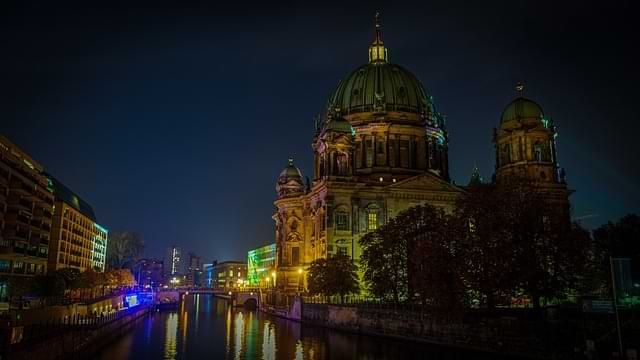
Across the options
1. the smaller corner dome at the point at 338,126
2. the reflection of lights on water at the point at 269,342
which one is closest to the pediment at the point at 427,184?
the smaller corner dome at the point at 338,126

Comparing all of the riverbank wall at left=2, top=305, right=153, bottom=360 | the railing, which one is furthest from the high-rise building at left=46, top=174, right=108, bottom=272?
the railing

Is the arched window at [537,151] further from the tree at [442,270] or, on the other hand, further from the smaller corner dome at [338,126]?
the tree at [442,270]

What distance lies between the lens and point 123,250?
17250cm

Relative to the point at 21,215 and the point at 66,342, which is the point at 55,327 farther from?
the point at 21,215

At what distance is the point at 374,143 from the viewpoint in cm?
11144

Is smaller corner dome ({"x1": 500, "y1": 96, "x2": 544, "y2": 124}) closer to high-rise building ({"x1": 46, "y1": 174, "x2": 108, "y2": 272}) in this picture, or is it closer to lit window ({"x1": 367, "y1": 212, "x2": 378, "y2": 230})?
lit window ({"x1": 367, "y1": 212, "x2": 378, "y2": 230})

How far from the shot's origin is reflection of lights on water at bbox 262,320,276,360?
182ft

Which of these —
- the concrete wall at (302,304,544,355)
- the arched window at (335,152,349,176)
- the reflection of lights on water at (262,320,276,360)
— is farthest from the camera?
the arched window at (335,152,349,176)

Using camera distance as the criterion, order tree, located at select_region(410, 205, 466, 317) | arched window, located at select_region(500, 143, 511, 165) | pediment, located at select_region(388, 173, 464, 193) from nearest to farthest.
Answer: tree, located at select_region(410, 205, 466, 317), pediment, located at select_region(388, 173, 464, 193), arched window, located at select_region(500, 143, 511, 165)

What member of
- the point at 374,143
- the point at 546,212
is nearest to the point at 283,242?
the point at 374,143

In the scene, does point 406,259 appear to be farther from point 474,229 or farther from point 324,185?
point 324,185

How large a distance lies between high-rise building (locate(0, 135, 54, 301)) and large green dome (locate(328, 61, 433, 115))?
187 ft

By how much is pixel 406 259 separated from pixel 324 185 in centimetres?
2789

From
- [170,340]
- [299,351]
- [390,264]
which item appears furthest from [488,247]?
[170,340]
